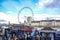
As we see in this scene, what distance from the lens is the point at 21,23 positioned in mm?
2115

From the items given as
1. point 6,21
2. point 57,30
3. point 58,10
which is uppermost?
point 58,10

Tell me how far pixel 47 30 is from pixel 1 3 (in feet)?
2.93

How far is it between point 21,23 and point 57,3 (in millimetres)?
673

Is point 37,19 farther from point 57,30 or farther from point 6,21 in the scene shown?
point 6,21

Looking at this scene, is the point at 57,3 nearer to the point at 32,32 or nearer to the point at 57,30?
the point at 57,30

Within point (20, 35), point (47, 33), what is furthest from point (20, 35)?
point (47, 33)

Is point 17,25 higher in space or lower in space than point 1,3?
lower

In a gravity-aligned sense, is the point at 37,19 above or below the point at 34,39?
above

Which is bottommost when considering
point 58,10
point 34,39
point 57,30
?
point 34,39

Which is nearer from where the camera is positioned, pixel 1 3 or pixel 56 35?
pixel 56 35

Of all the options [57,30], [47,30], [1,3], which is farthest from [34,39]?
[1,3]

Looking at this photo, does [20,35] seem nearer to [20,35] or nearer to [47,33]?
[20,35]

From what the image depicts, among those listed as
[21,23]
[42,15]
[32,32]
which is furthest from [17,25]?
[42,15]

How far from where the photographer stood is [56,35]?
2002 millimetres
